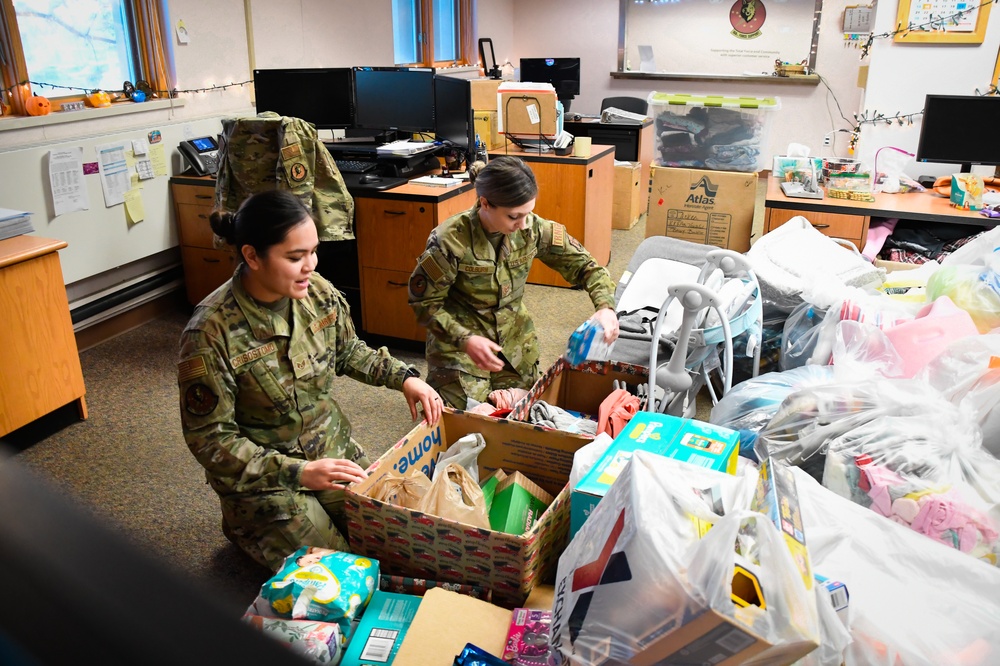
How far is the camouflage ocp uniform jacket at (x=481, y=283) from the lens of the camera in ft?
8.09

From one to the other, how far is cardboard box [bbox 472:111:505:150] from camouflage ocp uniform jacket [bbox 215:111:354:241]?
1319 millimetres

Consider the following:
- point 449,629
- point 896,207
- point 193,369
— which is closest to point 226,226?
point 193,369

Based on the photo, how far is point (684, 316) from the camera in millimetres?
2018

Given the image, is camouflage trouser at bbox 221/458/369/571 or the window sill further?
the window sill

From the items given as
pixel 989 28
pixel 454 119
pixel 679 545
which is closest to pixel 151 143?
pixel 454 119

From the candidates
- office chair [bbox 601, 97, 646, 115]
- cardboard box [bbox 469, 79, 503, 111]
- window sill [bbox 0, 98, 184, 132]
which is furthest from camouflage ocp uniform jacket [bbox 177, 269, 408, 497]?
office chair [bbox 601, 97, 646, 115]

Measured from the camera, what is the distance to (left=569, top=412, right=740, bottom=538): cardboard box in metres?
1.27

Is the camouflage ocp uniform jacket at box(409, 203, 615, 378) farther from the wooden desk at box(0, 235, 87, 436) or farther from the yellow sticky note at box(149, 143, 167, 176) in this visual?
the yellow sticky note at box(149, 143, 167, 176)

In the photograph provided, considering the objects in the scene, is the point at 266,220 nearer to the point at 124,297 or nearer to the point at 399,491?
the point at 399,491

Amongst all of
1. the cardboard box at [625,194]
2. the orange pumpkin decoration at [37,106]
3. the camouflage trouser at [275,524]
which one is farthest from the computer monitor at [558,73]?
the camouflage trouser at [275,524]

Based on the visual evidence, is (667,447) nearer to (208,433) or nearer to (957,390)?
(957,390)

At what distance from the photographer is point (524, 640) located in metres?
1.20

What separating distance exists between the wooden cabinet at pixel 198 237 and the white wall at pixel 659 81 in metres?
5.38

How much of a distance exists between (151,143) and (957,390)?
374 centimetres
